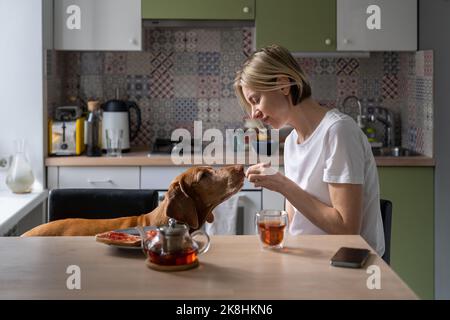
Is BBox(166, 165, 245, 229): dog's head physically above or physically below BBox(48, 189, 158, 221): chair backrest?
above

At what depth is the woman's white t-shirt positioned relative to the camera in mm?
2221

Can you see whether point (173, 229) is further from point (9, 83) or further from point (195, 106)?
point (195, 106)

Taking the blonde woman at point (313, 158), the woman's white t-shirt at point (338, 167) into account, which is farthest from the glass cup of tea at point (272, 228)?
the woman's white t-shirt at point (338, 167)

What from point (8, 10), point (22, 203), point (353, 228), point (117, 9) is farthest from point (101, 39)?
point (353, 228)

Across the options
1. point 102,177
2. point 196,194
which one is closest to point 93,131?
point 102,177

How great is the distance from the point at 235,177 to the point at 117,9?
2143mm

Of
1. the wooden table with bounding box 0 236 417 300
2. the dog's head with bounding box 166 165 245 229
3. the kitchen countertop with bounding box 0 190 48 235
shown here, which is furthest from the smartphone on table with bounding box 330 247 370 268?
the kitchen countertop with bounding box 0 190 48 235

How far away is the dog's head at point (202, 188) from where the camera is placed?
2.19m

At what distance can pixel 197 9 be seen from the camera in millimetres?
4066

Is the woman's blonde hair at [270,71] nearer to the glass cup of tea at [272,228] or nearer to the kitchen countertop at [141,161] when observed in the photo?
the glass cup of tea at [272,228]

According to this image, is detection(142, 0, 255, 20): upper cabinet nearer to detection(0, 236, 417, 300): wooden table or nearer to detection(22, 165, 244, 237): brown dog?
detection(22, 165, 244, 237): brown dog

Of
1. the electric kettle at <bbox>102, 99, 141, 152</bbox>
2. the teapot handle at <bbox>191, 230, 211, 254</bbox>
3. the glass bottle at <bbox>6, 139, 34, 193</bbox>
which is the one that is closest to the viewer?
the teapot handle at <bbox>191, 230, 211, 254</bbox>

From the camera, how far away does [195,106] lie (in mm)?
4570

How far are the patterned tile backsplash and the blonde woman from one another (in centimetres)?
217
